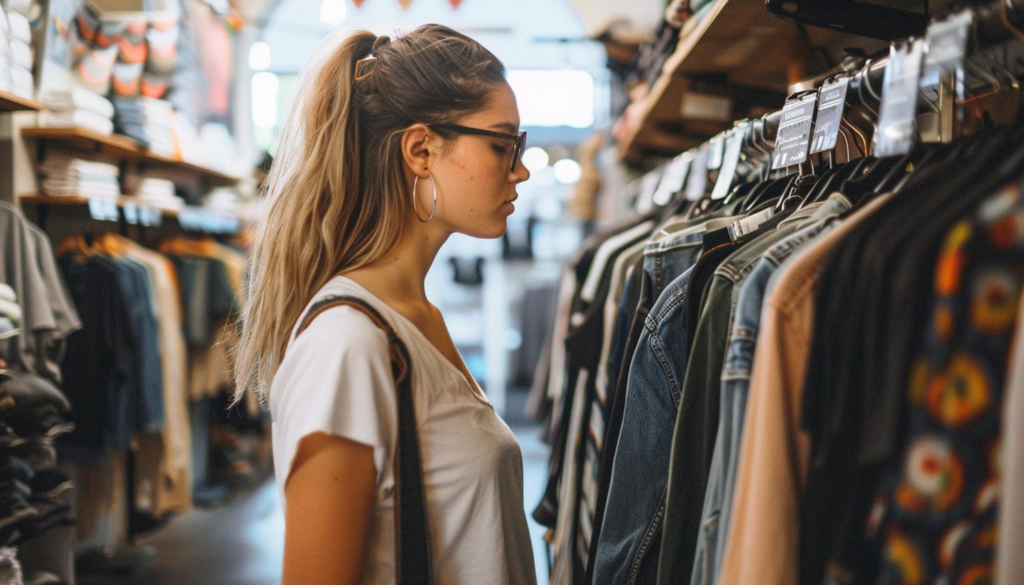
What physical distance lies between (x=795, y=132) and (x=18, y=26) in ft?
9.54

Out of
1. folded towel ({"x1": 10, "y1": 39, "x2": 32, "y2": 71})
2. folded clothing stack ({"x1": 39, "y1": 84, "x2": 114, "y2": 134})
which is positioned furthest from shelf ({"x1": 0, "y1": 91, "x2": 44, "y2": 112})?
folded clothing stack ({"x1": 39, "y1": 84, "x2": 114, "y2": 134})

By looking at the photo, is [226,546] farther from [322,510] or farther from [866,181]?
[866,181]

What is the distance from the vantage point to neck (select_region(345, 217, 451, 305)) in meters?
1.21

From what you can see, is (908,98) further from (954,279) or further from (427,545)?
(427,545)

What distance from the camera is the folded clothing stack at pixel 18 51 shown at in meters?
2.70

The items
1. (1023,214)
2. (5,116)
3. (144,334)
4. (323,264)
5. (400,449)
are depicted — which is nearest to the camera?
(1023,214)

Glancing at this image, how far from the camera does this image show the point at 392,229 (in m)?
1.24

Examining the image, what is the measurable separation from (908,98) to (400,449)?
2.52ft

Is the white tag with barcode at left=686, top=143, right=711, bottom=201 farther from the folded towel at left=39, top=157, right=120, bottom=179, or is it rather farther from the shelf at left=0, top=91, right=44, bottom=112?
the folded towel at left=39, top=157, right=120, bottom=179

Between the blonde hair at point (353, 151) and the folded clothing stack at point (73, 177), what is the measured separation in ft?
8.97

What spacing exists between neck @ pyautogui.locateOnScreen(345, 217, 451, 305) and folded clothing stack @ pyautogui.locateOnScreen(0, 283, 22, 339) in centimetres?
157

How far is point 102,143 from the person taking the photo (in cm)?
357

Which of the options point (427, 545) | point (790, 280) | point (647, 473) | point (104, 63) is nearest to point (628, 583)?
point (647, 473)

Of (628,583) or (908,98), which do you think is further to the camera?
(628,583)
